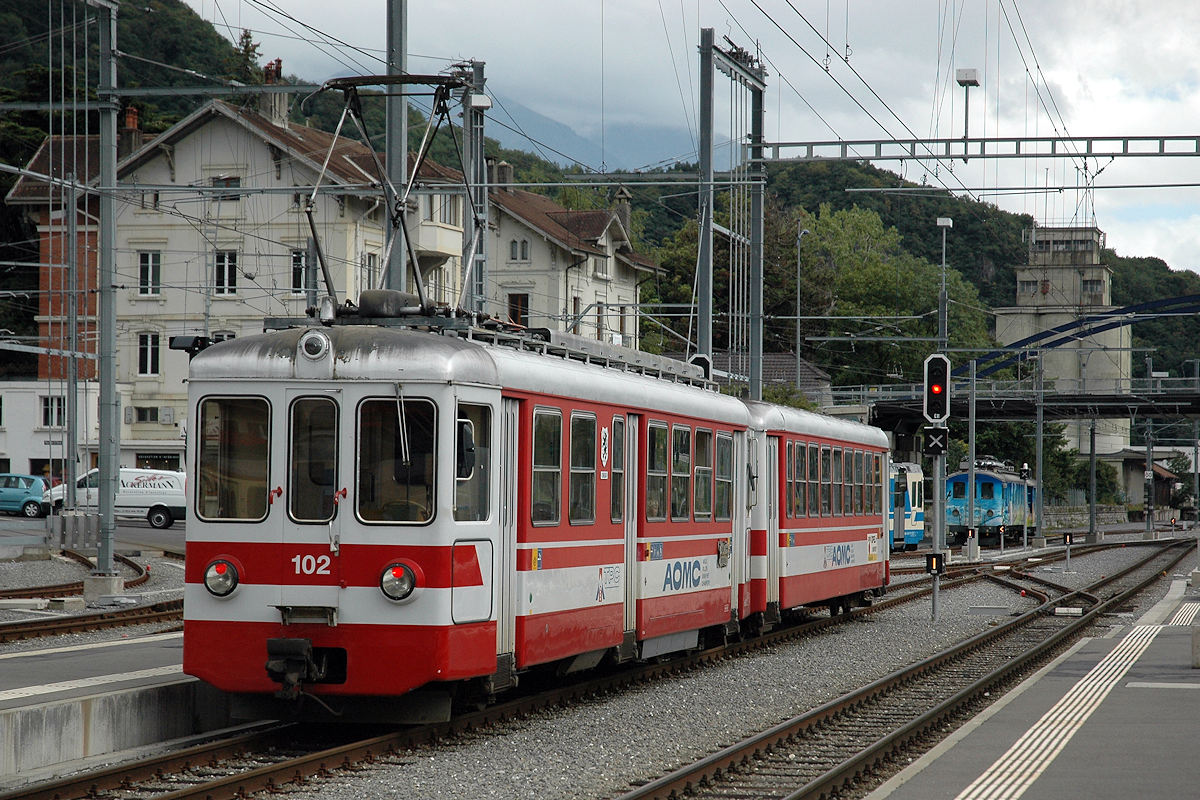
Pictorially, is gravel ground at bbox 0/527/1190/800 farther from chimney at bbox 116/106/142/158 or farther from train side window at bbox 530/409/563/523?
chimney at bbox 116/106/142/158

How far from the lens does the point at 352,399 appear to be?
34.7 ft

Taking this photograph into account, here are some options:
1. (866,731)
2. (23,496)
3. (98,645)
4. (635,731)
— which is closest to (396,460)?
(635,731)

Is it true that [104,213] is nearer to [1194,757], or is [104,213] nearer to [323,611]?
[323,611]

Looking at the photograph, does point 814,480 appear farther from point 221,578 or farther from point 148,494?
point 148,494

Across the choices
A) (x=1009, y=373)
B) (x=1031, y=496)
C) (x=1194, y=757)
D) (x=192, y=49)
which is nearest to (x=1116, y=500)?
(x=1009, y=373)

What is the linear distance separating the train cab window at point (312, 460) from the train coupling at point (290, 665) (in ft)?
2.84

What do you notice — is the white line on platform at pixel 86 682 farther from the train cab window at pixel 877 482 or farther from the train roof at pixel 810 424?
the train cab window at pixel 877 482

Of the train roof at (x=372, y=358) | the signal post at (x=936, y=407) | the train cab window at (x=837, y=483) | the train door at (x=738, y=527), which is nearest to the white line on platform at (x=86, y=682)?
the train roof at (x=372, y=358)

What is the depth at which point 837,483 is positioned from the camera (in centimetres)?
2138

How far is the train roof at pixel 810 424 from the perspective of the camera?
18.2 m

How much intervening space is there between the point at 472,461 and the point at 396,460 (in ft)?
1.69

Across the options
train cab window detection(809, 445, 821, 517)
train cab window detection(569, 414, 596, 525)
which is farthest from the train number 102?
train cab window detection(809, 445, 821, 517)

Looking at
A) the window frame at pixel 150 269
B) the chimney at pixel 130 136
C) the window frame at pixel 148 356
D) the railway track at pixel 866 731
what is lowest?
the railway track at pixel 866 731

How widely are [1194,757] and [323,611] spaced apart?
588 cm
